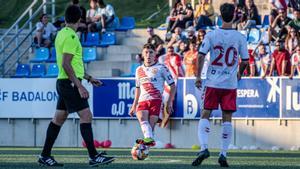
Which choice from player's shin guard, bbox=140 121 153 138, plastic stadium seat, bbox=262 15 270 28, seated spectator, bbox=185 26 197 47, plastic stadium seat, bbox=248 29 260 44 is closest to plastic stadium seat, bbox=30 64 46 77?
seated spectator, bbox=185 26 197 47

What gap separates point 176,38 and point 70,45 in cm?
1287

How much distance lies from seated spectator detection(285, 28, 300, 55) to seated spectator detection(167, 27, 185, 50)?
2.99 meters

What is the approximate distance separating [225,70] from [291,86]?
8.96 metres

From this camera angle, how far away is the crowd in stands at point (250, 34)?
79.4 feet

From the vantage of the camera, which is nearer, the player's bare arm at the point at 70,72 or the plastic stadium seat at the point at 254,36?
the player's bare arm at the point at 70,72

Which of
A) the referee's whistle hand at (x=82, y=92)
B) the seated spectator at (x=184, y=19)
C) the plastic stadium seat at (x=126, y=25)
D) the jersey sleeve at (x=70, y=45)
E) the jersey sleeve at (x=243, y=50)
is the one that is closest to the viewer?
the referee's whistle hand at (x=82, y=92)

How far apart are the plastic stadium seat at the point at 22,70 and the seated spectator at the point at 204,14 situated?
471 centimetres

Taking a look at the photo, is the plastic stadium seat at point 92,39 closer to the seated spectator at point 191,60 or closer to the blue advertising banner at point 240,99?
the blue advertising banner at point 240,99

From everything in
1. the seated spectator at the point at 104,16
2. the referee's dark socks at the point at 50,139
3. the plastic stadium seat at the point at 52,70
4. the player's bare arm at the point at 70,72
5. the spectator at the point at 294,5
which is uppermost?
the spectator at the point at 294,5

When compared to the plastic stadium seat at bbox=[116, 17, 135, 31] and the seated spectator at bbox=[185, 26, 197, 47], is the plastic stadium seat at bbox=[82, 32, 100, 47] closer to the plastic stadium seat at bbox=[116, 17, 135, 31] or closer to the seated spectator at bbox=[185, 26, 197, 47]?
the plastic stadium seat at bbox=[116, 17, 135, 31]

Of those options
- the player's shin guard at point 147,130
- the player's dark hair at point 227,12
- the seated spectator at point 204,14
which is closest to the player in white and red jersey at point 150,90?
the player's shin guard at point 147,130

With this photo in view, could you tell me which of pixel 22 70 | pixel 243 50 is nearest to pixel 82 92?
pixel 243 50

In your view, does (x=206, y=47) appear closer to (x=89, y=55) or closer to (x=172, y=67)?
(x=172, y=67)

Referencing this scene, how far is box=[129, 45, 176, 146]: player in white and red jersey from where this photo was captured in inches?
681
